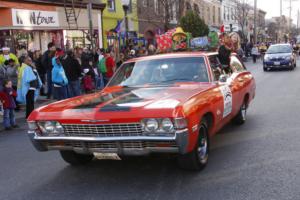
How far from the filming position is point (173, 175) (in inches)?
206

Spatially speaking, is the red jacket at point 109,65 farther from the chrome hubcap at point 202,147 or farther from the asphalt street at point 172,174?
the chrome hubcap at point 202,147

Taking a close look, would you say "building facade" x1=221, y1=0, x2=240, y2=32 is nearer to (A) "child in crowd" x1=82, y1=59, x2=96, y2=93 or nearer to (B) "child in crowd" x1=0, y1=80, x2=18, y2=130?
(A) "child in crowd" x1=82, y1=59, x2=96, y2=93

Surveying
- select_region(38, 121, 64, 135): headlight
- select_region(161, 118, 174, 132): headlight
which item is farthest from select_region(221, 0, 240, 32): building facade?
select_region(161, 118, 174, 132): headlight

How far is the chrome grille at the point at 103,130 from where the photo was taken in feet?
15.5

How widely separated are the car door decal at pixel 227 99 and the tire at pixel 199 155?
3.34ft

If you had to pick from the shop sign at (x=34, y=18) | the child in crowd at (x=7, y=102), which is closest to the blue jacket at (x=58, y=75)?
the child in crowd at (x=7, y=102)

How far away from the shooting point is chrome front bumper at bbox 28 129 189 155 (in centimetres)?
463

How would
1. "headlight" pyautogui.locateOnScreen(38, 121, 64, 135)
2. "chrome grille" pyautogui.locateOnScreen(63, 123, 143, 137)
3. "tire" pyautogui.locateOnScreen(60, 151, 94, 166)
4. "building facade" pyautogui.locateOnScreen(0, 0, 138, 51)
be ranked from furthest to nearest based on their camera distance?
1. "building facade" pyautogui.locateOnScreen(0, 0, 138, 51)
2. "tire" pyautogui.locateOnScreen(60, 151, 94, 166)
3. "headlight" pyautogui.locateOnScreen(38, 121, 64, 135)
4. "chrome grille" pyautogui.locateOnScreen(63, 123, 143, 137)

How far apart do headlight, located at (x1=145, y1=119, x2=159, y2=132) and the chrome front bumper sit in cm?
9

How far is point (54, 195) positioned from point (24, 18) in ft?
45.9

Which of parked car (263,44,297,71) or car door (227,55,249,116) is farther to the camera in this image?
parked car (263,44,297,71)

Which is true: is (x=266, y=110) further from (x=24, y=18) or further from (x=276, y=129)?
(x=24, y=18)

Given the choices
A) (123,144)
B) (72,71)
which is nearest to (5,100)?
(72,71)

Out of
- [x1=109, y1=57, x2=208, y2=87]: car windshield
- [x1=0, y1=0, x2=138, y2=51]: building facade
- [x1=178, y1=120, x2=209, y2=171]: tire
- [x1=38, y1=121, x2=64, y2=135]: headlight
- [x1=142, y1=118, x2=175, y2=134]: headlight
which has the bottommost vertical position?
[x1=178, y1=120, x2=209, y2=171]: tire
